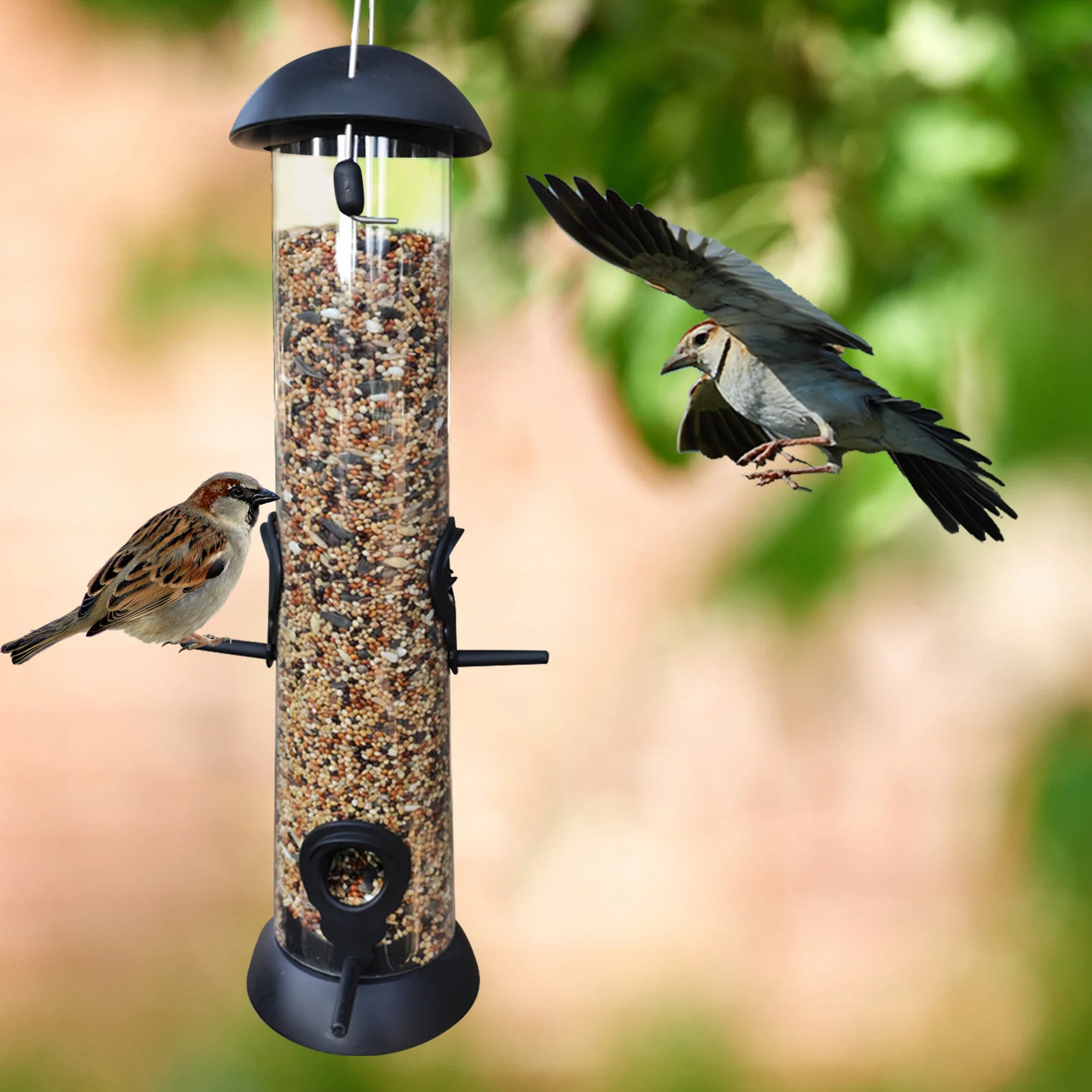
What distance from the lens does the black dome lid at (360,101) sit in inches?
41.8

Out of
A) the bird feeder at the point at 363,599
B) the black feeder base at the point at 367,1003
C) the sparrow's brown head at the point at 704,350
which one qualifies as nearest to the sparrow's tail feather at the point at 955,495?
the sparrow's brown head at the point at 704,350

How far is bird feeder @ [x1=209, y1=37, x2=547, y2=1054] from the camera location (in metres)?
1.25

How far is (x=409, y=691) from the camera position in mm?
1316

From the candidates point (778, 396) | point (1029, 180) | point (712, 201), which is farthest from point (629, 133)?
point (778, 396)

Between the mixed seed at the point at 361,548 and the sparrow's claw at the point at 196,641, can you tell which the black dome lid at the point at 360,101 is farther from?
the sparrow's claw at the point at 196,641

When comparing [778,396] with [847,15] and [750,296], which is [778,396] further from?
[847,15]

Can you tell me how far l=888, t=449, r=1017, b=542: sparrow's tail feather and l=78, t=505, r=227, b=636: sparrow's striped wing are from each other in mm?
930

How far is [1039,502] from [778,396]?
1413 millimetres

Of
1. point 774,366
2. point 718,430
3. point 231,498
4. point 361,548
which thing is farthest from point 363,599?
point 774,366

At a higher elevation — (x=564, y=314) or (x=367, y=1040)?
(x=564, y=314)

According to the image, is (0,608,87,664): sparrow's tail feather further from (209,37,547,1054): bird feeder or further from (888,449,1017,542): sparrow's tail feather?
(888,449,1017,542): sparrow's tail feather

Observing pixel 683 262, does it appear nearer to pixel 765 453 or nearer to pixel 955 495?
pixel 765 453

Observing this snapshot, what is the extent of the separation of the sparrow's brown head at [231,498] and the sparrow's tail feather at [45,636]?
23cm

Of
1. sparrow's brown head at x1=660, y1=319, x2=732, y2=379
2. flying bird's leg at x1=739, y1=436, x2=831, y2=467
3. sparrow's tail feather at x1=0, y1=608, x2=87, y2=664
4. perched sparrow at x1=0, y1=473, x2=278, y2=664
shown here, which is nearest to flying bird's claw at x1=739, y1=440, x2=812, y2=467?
flying bird's leg at x1=739, y1=436, x2=831, y2=467
